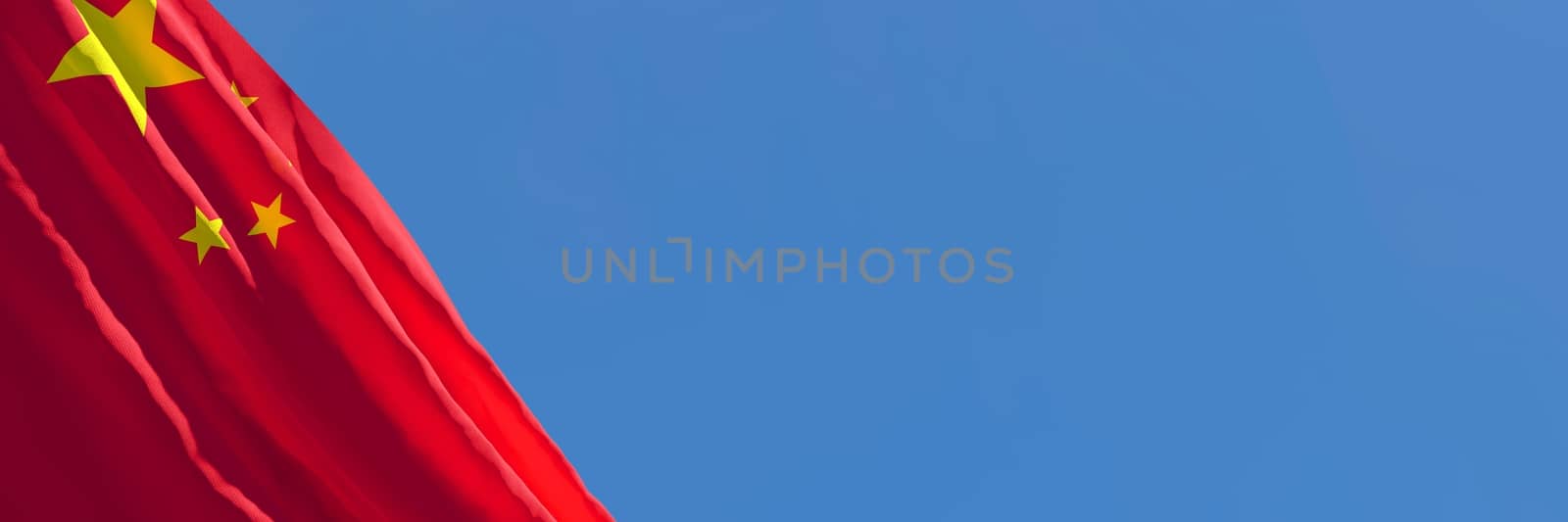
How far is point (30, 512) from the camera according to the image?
3814 millimetres

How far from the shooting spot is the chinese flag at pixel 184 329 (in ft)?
13.0

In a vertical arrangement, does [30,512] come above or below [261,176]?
below

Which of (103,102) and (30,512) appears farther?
(103,102)

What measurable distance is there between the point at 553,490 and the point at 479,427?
358 millimetres

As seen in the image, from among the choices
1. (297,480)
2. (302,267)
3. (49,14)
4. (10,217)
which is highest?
(49,14)

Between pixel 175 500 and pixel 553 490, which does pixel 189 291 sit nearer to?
pixel 175 500

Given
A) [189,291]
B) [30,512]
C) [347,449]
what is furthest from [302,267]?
[30,512]

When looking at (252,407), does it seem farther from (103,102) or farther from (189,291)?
(103,102)

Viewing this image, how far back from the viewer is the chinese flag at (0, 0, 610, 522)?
3.95 m

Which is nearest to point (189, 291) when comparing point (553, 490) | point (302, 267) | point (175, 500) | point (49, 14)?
point (302, 267)

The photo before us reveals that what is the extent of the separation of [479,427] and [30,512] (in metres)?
1.47

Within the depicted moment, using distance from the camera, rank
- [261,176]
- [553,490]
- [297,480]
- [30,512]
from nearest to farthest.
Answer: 1. [30,512]
2. [297,480]
3. [261,176]
4. [553,490]

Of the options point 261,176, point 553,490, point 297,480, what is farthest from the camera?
point 553,490

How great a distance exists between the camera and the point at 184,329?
4.18m
